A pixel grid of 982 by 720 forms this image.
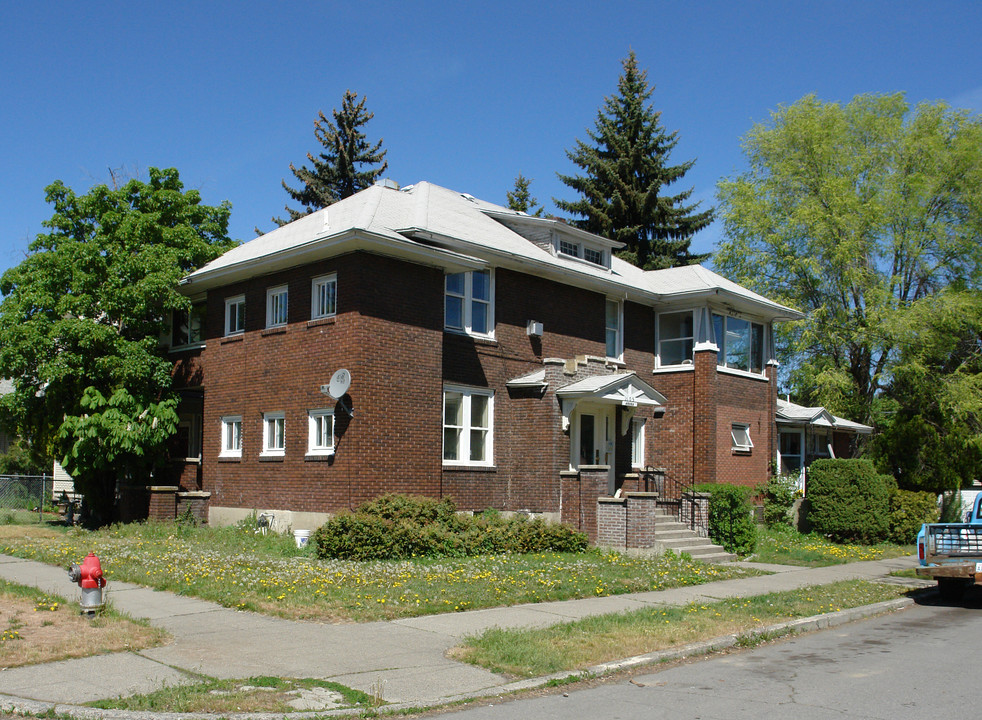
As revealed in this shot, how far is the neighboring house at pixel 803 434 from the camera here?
2733cm

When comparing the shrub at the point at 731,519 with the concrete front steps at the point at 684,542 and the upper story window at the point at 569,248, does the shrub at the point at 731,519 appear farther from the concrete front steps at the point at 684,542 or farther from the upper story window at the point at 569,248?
the upper story window at the point at 569,248

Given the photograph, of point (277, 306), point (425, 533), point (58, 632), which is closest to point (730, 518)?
point (425, 533)

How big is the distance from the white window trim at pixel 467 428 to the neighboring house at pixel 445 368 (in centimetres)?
4

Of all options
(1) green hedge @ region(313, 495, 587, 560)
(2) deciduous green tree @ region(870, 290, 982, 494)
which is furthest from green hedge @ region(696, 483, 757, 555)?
(2) deciduous green tree @ region(870, 290, 982, 494)

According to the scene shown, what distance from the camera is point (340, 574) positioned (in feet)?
44.3

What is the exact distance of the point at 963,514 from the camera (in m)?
28.1

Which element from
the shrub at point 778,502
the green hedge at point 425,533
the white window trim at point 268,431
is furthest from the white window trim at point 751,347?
the white window trim at point 268,431

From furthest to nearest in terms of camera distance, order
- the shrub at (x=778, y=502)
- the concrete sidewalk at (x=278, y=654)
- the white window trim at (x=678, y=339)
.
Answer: the shrub at (x=778, y=502)
the white window trim at (x=678, y=339)
the concrete sidewalk at (x=278, y=654)

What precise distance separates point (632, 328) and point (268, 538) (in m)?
11.6

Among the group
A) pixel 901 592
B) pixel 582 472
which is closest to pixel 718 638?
pixel 901 592

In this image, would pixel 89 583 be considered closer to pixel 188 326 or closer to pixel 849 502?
pixel 188 326

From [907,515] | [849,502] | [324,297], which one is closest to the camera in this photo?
[324,297]

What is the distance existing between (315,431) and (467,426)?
131 inches

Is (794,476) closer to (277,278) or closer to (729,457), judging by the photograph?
(729,457)
